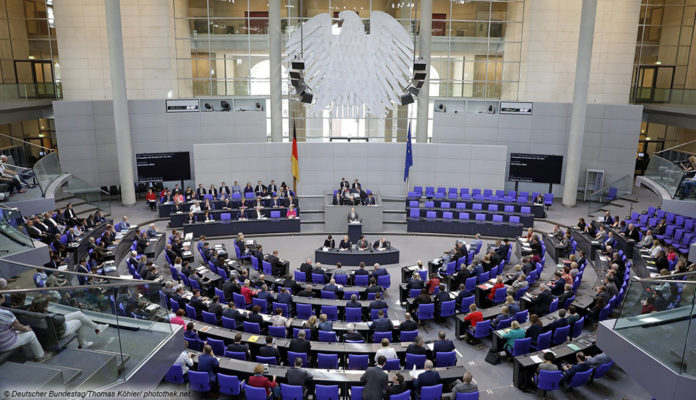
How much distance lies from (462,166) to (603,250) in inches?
341

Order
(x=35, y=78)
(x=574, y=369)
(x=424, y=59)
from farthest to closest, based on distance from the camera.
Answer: (x=35, y=78) < (x=424, y=59) < (x=574, y=369)

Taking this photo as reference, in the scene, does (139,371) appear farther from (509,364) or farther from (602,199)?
(602,199)

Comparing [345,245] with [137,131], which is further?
[137,131]

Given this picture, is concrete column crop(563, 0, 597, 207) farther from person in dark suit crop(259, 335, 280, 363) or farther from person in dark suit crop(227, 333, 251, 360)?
person in dark suit crop(227, 333, 251, 360)

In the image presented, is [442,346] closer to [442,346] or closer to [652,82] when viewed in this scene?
[442,346]

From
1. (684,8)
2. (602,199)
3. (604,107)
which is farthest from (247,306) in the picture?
(684,8)

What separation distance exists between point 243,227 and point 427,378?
12825mm

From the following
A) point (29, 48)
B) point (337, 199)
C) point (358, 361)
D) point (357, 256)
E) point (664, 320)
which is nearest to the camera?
point (664, 320)

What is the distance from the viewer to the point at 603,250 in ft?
53.4

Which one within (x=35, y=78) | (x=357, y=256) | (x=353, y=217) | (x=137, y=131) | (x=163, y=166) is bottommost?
(x=357, y=256)

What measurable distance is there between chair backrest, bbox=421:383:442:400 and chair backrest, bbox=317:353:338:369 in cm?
178

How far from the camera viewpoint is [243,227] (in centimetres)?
2019

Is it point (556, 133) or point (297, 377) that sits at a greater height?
point (556, 133)

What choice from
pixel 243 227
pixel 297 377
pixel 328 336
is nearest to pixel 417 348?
pixel 328 336
